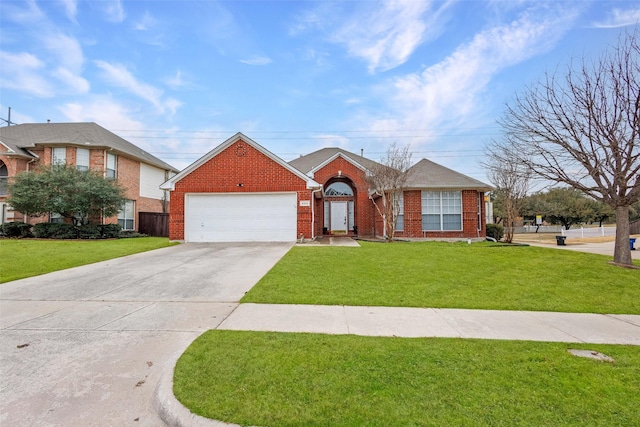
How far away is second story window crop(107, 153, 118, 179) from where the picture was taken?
20.8 m

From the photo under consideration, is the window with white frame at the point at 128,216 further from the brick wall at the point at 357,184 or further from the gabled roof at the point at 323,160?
the brick wall at the point at 357,184

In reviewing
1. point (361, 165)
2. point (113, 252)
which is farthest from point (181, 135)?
point (113, 252)

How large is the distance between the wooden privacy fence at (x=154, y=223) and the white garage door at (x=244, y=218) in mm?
8461

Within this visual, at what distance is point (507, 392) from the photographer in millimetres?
2613

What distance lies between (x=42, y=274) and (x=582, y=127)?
15.4m

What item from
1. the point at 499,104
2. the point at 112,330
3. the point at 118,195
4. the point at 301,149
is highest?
the point at 301,149

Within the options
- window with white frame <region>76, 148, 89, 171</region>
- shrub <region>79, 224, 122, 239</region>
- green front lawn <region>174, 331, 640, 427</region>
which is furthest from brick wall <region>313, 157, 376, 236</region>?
green front lawn <region>174, 331, 640, 427</region>

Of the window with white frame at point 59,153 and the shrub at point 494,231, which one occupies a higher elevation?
the window with white frame at point 59,153

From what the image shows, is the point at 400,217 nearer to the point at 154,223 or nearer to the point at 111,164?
the point at 154,223

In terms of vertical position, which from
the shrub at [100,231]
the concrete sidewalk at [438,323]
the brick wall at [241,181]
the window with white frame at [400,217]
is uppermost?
the brick wall at [241,181]

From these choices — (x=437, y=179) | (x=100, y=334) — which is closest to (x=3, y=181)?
(x=100, y=334)

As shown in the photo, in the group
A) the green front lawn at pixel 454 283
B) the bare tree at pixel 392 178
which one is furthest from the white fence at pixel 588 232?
the green front lawn at pixel 454 283

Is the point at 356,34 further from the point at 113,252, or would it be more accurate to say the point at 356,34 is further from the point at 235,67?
the point at 113,252

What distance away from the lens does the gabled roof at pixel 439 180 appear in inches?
664
